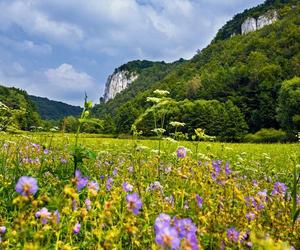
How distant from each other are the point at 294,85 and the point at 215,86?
32.9m

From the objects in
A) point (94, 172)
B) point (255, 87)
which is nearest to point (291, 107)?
point (255, 87)

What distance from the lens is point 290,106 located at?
5431cm

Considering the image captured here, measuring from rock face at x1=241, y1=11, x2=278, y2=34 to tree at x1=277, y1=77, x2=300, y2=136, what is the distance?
10558cm

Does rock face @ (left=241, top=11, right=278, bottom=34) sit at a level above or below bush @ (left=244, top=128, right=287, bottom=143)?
Result: above

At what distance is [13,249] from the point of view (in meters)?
2.13

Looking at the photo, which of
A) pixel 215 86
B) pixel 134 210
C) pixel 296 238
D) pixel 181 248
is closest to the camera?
pixel 181 248

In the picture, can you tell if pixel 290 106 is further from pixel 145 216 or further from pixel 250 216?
pixel 145 216

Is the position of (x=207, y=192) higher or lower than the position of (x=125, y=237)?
higher

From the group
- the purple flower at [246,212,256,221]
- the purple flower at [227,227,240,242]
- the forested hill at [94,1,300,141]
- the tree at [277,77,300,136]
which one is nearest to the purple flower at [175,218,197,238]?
the purple flower at [227,227,240,242]

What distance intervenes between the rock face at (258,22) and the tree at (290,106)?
106 metres

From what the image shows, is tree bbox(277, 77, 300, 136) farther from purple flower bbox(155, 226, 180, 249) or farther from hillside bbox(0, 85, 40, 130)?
purple flower bbox(155, 226, 180, 249)

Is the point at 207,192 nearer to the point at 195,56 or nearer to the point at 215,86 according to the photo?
the point at 215,86

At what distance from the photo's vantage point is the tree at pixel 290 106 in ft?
173

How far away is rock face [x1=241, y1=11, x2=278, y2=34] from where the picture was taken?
156000 millimetres
